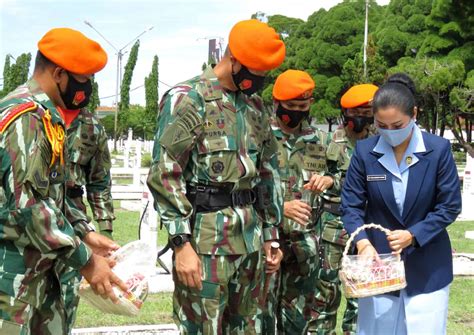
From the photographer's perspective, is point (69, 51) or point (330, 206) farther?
point (330, 206)

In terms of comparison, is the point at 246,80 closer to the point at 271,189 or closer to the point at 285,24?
the point at 271,189

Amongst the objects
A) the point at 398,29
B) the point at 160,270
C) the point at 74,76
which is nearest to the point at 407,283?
the point at 74,76

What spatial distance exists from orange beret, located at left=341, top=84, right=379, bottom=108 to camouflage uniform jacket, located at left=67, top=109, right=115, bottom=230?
188 centimetres

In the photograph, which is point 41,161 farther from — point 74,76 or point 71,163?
point 71,163

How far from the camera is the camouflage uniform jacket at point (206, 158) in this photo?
3.43 metres

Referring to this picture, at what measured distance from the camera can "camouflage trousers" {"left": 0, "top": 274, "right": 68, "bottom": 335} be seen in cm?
288

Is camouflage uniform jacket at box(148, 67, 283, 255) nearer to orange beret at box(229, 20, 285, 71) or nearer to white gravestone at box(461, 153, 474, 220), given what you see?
orange beret at box(229, 20, 285, 71)

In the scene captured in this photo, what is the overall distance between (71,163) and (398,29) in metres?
34.3

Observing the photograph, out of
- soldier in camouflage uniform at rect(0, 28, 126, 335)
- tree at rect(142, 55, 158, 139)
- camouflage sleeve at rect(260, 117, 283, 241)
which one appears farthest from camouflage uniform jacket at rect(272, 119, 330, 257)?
tree at rect(142, 55, 158, 139)

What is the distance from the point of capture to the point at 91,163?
4.95 metres

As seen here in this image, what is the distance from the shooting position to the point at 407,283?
3.72m

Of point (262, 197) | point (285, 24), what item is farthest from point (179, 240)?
point (285, 24)

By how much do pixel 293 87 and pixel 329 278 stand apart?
149cm

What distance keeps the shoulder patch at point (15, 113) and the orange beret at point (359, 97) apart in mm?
3150
